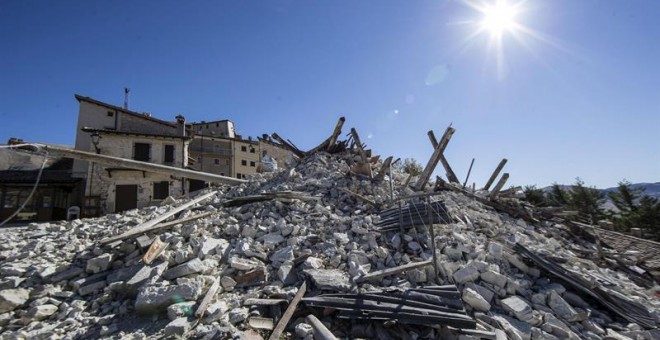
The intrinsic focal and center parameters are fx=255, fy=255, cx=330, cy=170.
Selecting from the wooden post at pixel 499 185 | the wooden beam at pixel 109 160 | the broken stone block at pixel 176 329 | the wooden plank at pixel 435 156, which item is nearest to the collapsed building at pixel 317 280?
the broken stone block at pixel 176 329

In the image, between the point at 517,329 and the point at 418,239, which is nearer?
the point at 517,329

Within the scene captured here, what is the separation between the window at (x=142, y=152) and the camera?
18281 mm

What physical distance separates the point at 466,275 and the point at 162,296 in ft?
15.8

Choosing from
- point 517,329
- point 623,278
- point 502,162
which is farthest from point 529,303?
point 502,162

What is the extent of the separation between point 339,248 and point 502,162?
339 inches

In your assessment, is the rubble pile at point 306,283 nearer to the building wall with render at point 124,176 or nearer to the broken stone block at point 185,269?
the broken stone block at point 185,269

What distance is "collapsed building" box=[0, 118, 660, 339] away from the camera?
140 inches

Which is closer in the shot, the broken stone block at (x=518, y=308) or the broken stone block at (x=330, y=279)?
the broken stone block at (x=518, y=308)

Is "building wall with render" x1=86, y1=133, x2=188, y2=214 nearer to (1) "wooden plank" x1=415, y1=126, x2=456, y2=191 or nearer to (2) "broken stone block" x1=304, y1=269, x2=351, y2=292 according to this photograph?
(1) "wooden plank" x1=415, y1=126, x2=456, y2=191

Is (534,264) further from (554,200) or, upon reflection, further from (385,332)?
(554,200)

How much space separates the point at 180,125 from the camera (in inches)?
810

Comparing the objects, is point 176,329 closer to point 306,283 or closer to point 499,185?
point 306,283

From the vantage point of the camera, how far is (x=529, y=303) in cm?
418

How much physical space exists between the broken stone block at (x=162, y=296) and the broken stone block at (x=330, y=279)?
1.74m
